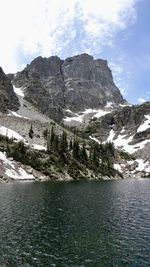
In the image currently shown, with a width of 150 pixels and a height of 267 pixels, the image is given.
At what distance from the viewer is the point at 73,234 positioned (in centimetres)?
4816

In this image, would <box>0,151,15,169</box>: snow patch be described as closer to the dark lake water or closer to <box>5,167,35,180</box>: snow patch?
<box>5,167,35,180</box>: snow patch

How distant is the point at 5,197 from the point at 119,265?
5361 cm

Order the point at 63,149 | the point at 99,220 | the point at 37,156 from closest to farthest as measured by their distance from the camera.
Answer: the point at 99,220
the point at 37,156
the point at 63,149

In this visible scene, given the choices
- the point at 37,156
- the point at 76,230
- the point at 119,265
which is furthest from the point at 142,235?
the point at 37,156

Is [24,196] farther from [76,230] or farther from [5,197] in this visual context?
[76,230]

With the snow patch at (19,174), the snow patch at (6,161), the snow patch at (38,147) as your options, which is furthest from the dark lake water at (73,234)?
the snow patch at (38,147)

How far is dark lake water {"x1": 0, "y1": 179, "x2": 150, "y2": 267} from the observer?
36.8m

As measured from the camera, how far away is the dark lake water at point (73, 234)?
121ft

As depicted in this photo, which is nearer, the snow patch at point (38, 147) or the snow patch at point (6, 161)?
the snow patch at point (6, 161)

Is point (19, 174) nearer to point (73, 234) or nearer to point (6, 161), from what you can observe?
point (6, 161)

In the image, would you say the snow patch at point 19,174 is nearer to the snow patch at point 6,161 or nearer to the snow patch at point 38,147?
the snow patch at point 6,161

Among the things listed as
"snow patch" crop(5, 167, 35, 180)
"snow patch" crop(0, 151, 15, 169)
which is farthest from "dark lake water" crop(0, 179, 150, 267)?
"snow patch" crop(0, 151, 15, 169)

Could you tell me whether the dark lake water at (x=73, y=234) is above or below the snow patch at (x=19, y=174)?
below

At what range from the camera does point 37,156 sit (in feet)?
568
